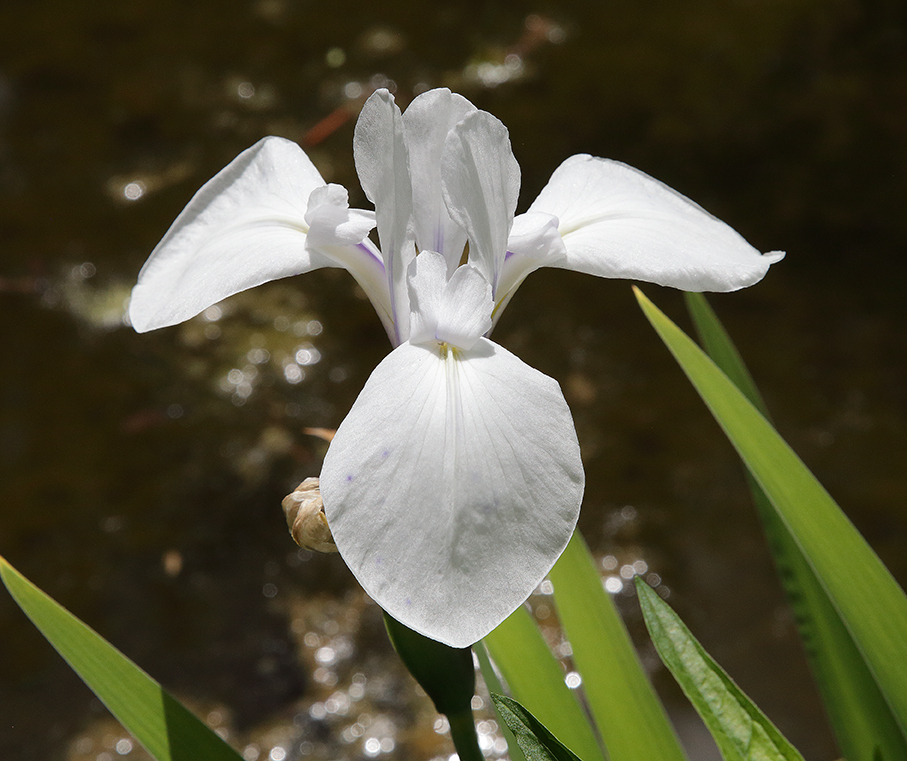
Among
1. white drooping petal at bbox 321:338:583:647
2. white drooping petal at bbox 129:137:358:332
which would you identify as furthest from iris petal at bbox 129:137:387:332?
white drooping petal at bbox 321:338:583:647

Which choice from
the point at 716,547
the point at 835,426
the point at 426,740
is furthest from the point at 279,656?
the point at 835,426

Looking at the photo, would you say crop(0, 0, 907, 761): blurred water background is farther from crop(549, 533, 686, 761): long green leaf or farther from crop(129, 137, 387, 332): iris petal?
crop(129, 137, 387, 332): iris petal

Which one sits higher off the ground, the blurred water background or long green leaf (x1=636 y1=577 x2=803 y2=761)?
long green leaf (x1=636 y1=577 x2=803 y2=761)

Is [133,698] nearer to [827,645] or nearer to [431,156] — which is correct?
[431,156]

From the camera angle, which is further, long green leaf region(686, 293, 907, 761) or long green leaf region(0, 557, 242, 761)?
long green leaf region(686, 293, 907, 761)

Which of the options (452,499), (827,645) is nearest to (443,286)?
(452,499)

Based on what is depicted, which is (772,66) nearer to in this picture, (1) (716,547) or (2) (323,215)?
(1) (716,547)
